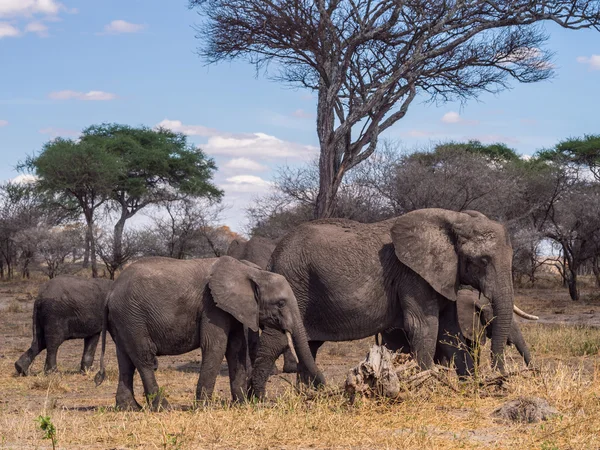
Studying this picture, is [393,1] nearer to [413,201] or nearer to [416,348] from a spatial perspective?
[413,201]

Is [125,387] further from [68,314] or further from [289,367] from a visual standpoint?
[68,314]

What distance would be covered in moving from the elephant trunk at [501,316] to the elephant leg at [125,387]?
11.4 ft

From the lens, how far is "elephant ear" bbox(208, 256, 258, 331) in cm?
834

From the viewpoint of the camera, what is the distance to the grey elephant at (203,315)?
27.5ft

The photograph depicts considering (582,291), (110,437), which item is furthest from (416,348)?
(582,291)

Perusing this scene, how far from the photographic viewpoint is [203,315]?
27.7ft

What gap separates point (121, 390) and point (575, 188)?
26121 millimetres

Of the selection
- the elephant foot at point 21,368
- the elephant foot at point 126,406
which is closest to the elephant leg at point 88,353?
the elephant foot at point 21,368

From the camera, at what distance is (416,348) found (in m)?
8.78

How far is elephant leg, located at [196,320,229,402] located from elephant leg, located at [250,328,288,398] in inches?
18.7

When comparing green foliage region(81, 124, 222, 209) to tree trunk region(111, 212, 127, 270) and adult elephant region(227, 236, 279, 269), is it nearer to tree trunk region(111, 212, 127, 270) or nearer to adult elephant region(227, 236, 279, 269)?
tree trunk region(111, 212, 127, 270)

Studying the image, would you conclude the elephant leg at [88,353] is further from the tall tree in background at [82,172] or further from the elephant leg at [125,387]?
the tall tree in background at [82,172]

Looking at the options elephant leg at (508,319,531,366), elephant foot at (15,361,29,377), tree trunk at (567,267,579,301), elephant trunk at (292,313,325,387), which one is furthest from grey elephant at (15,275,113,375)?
tree trunk at (567,267,579,301)

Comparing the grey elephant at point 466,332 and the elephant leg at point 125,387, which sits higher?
the grey elephant at point 466,332
